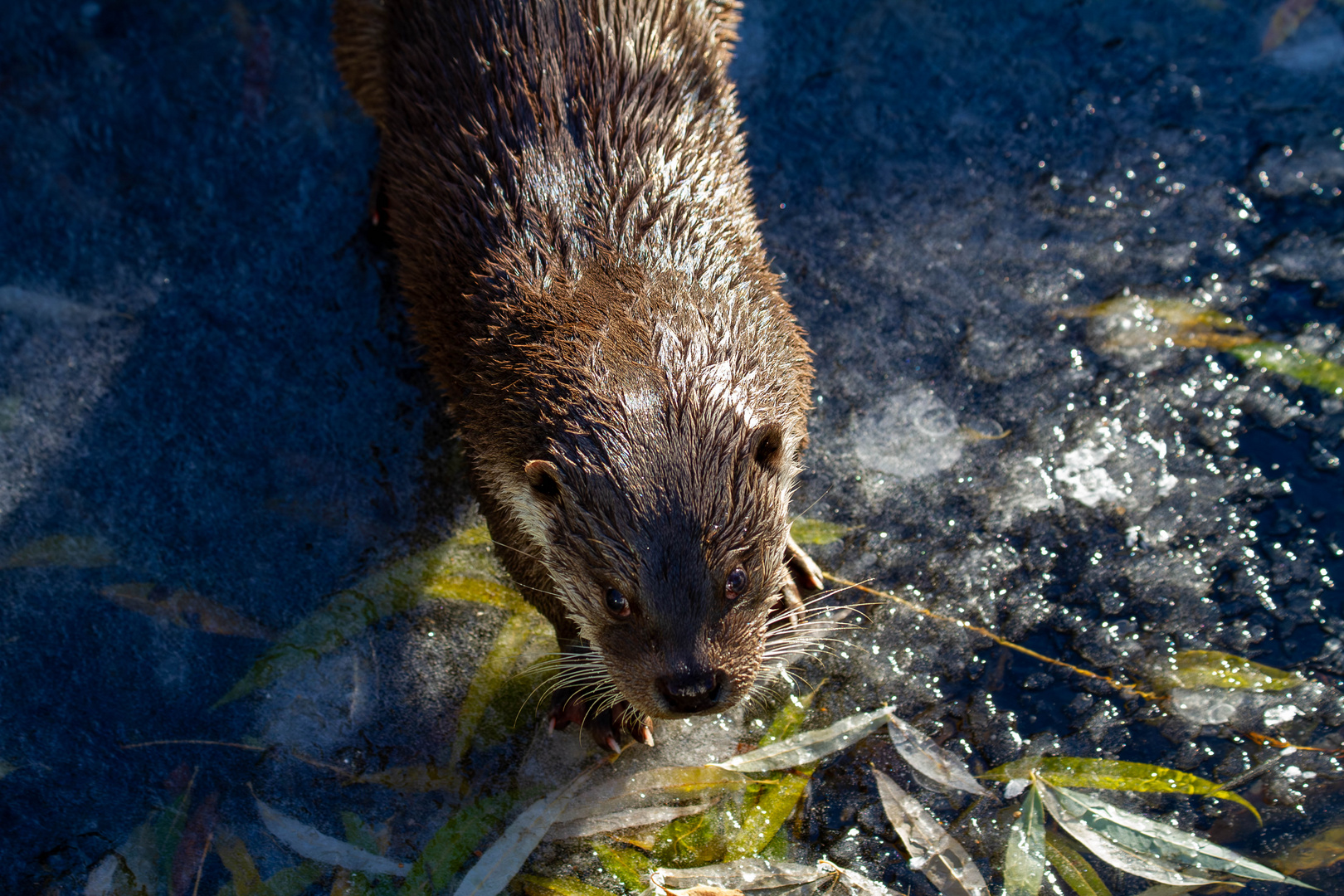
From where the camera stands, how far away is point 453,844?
88.3 inches

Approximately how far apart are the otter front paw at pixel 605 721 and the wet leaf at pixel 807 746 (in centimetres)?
19

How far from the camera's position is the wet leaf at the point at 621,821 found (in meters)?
2.26

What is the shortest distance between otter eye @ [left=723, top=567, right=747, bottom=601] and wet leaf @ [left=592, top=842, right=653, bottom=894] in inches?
23.8

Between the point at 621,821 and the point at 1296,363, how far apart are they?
6.73 ft

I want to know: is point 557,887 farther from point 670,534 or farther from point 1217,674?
point 1217,674

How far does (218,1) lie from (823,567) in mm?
2657

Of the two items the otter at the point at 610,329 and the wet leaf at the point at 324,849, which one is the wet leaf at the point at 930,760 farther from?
the wet leaf at the point at 324,849

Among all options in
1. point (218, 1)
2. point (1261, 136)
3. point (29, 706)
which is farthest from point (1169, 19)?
point (29, 706)

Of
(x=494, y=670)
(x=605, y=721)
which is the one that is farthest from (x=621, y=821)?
(x=494, y=670)

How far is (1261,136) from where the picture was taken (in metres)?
3.18

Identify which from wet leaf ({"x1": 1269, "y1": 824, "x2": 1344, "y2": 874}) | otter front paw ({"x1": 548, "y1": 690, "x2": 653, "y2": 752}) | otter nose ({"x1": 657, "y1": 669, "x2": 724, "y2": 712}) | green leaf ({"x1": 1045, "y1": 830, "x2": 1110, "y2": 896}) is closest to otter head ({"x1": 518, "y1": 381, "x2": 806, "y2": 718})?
otter nose ({"x1": 657, "y1": 669, "x2": 724, "y2": 712})

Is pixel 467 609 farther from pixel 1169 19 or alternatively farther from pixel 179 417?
pixel 1169 19

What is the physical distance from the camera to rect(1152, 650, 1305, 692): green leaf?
233 cm

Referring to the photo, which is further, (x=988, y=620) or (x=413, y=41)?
(x=413, y=41)
